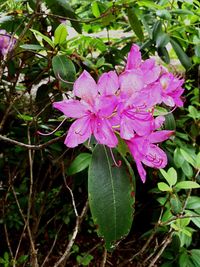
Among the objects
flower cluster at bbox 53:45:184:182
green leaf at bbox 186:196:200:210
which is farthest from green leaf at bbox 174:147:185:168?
flower cluster at bbox 53:45:184:182

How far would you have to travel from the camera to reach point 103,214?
685 mm

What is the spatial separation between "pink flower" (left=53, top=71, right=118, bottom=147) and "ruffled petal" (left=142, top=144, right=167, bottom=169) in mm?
103

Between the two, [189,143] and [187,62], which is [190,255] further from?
[187,62]

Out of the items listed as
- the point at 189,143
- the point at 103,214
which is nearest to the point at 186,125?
the point at 189,143

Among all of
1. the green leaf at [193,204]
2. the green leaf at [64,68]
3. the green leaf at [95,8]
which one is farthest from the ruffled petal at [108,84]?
the green leaf at [95,8]

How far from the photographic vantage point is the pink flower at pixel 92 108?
599mm

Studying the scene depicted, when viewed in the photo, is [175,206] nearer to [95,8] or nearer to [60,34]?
[60,34]

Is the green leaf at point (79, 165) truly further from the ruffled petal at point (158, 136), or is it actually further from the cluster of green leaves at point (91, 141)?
the ruffled petal at point (158, 136)

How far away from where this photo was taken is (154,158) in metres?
0.70

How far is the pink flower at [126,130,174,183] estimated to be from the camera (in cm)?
64

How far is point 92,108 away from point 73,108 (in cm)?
3

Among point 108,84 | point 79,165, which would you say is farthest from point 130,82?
point 79,165

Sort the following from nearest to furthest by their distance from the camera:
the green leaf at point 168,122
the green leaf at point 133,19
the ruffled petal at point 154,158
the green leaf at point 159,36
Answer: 1. the ruffled petal at point 154,158
2. the green leaf at point 168,122
3. the green leaf at point 133,19
4. the green leaf at point 159,36

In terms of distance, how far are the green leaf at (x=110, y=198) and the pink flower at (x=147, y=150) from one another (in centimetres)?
5
